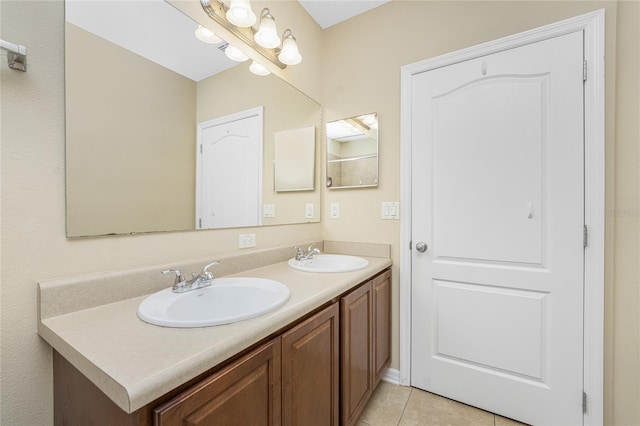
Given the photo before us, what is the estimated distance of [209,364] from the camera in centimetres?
62

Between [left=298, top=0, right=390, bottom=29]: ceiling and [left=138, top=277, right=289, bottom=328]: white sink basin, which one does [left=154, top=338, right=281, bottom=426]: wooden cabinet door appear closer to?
[left=138, top=277, right=289, bottom=328]: white sink basin

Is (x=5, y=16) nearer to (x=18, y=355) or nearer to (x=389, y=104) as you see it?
(x=18, y=355)

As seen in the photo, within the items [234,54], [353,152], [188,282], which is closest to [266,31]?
[234,54]

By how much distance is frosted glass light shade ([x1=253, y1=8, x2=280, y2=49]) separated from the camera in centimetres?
145

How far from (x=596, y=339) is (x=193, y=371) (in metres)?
1.76

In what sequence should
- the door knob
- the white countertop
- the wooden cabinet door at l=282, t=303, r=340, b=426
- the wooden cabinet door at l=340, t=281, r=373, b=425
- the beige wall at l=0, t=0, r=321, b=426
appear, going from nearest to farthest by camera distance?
the white countertop → the beige wall at l=0, t=0, r=321, b=426 → the wooden cabinet door at l=282, t=303, r=340, b=426 → the wooden cabinet door at l=340, t=281, r=373, b=425 → the door knob

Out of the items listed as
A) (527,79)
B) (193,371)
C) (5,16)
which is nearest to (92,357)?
(193,371)

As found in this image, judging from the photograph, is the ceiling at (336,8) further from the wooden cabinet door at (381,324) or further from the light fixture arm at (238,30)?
the wooden cabinet door at (381,324)

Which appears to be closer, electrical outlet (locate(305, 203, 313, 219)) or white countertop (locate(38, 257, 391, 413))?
white countertop (locate(38, 257, 391, 413))

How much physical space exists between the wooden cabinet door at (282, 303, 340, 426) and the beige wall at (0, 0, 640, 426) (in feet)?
2.09

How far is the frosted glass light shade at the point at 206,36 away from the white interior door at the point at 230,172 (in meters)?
0.35

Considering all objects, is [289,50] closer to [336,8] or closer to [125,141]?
[336,8]

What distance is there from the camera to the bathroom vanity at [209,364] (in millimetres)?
559

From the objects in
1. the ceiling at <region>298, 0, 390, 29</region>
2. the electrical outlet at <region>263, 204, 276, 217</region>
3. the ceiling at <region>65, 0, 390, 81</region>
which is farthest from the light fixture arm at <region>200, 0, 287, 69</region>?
the electrical outlet at <region>263, 204, 276, 217</region>
